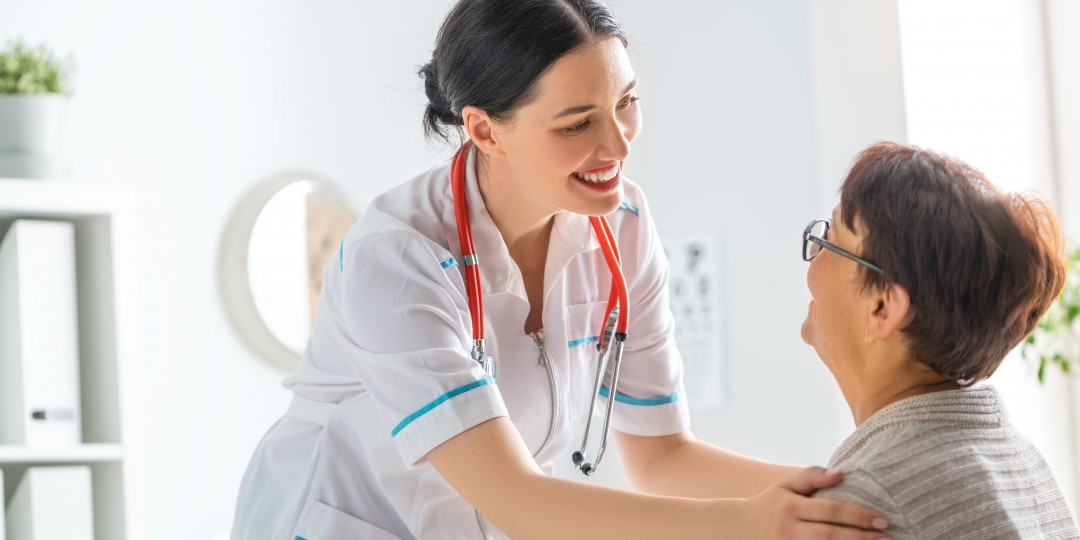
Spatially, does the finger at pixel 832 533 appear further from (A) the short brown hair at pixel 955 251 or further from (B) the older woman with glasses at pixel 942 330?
(A) the short brown hair at pixel 955 251

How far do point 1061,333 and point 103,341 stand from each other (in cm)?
216

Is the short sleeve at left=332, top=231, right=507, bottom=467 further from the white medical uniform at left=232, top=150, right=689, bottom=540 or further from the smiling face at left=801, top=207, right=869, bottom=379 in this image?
the smiling face at left=801, top=207, right=869, bottom=379

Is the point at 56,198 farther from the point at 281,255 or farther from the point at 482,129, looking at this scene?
the point at 482,129

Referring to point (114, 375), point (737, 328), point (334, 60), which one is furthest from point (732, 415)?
point (114, 375)

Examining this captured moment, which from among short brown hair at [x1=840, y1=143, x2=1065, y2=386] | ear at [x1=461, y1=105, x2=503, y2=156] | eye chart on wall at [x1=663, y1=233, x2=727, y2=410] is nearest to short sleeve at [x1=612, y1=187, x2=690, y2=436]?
ear at [x1=461, y1=105, x2=503, y2=156]

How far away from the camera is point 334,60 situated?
114 inches

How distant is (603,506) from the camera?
1.18 meters

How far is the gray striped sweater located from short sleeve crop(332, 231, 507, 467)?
1.31 ft

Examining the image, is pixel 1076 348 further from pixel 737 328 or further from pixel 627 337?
pixel 627 337

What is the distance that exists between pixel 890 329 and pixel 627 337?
512mm

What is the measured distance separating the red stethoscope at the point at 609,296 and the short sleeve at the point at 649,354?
5 cm

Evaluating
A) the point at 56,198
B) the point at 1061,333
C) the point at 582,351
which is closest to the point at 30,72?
the point at 56,198

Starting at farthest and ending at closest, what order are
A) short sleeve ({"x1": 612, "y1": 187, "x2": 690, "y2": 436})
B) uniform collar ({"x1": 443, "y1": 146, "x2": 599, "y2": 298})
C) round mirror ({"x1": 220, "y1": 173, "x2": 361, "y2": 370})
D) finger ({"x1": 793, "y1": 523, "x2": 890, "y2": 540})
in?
round mirror ({"x1": 220, "y1": 173, "x2": 361, "y2": 370}) < short sleeve ({"x1": 612, "y1": 187, "x2": 690, "y2": 436}) < uniform collar ({"x1": 443, "y1": 146, "x2": 599, "y2": 298}) < finger ({"x1": 793, "y1": 523, "x2": 890, "y2": 540})

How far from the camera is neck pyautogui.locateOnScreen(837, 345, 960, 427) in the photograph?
1246 mm
